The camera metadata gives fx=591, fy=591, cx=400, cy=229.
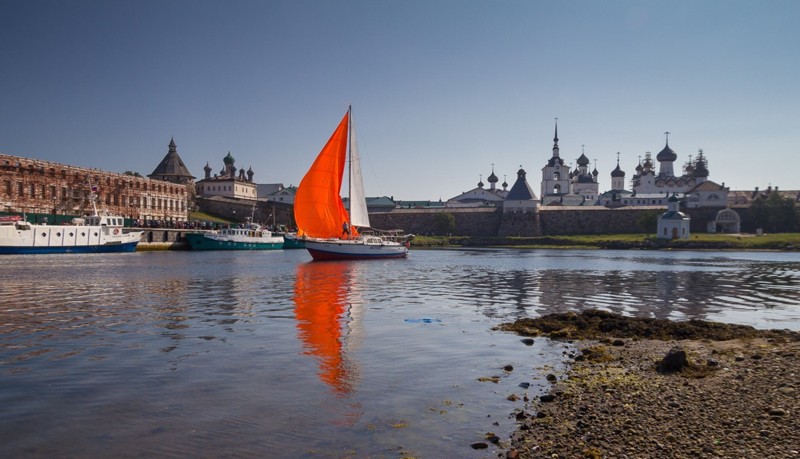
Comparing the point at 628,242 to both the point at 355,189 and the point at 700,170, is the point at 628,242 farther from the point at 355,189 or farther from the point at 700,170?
the point at 355,189

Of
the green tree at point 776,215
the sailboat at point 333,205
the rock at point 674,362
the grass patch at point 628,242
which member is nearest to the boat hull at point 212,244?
the sailboat at point 333,205

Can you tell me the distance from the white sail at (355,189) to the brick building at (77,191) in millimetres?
33317

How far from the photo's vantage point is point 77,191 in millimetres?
85812

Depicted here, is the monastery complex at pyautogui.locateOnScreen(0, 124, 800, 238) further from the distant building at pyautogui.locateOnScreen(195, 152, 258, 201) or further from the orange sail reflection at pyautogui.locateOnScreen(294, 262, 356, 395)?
the orange sail reflection at pyautogui.locateOnScreen(294, 262, 356, 395)

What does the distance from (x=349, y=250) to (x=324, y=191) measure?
8.82m

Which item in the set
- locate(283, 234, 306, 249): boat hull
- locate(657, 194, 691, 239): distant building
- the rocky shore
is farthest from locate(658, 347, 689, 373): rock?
locate(657, 194, 691, 239): distant building

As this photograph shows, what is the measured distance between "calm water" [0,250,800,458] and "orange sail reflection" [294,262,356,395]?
3.0 inches

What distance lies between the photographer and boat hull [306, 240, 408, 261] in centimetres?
5566

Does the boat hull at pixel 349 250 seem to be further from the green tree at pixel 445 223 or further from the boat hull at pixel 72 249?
the green tree at pixel 445 223

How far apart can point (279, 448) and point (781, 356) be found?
469 inches

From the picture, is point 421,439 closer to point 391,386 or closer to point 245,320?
point 391,386

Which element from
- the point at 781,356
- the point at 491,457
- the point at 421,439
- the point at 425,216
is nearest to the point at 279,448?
the point at 421,439

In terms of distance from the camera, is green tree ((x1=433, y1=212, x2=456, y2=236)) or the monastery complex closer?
the monastery complex

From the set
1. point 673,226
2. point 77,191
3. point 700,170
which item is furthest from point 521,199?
point 77,191
